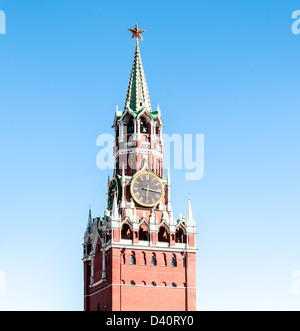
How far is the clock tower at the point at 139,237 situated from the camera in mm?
122250

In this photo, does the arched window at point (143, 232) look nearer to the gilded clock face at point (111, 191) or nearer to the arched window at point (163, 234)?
the arched window at point (163, 234)

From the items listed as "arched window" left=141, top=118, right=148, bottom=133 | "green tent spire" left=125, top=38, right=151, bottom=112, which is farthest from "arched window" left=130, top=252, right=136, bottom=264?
"green tent spire" left=125, top=38, right=151, bottom=112

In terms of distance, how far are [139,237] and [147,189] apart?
25.1ft

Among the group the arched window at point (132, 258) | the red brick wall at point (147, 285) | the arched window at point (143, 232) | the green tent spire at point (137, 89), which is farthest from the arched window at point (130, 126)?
the arched window at point (132, 258)

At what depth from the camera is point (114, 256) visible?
121875mm

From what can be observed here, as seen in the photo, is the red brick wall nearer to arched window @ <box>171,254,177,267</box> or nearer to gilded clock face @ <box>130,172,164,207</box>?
arched window @ <box>171,254,177,267</box>

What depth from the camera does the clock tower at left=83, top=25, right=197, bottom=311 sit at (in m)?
122

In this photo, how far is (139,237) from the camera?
125188 millimetres

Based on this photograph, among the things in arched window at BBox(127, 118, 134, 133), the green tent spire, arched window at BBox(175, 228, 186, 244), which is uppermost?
the green tent spire

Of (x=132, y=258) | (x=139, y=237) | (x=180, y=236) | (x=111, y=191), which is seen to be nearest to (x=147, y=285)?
(x=132, y=258)

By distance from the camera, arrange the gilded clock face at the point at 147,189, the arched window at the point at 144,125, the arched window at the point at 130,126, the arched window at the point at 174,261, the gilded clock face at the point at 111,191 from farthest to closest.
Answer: the arched window at the point at 144,125 → the arched window at the point at 130,126 → the gilded clock face at the point at 111,191 → the gilded clock face at the point at 147,189 → the arched window at the point at 174,261
